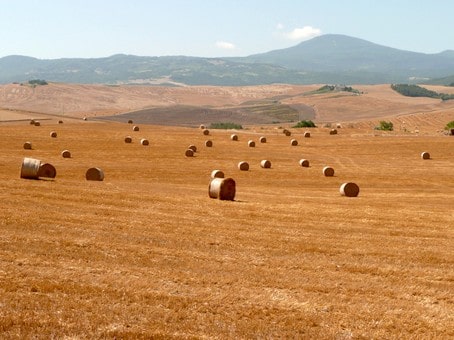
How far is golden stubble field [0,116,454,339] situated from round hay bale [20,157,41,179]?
1652 mm

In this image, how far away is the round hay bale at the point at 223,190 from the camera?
32656 mm

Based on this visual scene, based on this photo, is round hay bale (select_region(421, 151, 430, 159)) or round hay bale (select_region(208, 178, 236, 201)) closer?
round hay bale (select_region(208, 178, 236, 201))

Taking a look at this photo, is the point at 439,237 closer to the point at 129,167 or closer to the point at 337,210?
the point at 337,210

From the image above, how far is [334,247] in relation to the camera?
2200cm

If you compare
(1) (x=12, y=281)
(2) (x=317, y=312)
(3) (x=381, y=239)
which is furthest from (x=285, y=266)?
(1) (x=12, y=281)

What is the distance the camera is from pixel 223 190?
107ft

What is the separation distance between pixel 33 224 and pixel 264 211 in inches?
437

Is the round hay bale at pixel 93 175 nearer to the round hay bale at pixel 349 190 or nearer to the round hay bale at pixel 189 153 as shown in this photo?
the round hay bale at pixel 349 190

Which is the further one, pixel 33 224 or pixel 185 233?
pixel 185 233

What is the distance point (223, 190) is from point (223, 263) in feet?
45.9

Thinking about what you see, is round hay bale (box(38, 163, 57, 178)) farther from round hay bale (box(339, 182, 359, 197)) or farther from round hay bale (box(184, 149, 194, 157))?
round hay bale (box(184, 149, 194, 157))

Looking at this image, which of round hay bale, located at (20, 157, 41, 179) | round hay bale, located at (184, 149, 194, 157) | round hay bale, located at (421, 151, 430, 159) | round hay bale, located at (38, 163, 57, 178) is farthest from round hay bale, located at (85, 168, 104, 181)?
round hay bale, located at (421, 151, 430, 159)

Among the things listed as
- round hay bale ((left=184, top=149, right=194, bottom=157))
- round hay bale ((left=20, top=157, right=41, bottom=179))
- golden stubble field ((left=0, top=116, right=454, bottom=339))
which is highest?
round hay bale ((left=20, top=157, right=41, bottom=179))

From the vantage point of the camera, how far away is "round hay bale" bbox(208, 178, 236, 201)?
3266cm
